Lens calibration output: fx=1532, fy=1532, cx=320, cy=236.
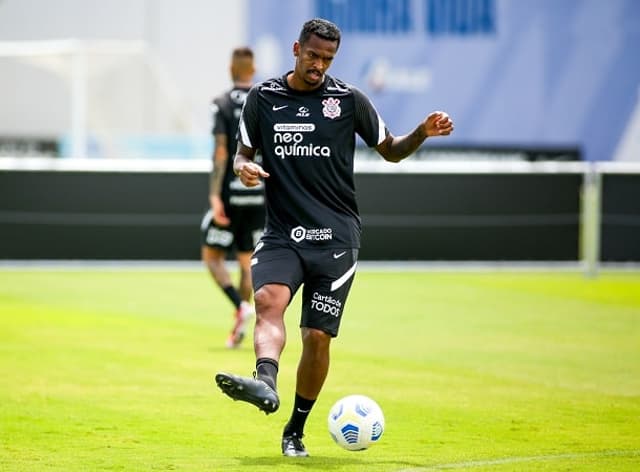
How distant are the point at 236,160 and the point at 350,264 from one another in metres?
0.84

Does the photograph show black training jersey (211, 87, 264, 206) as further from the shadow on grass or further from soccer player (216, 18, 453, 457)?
the shadow on grass

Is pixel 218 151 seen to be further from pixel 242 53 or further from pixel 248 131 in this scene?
pixel 248 131

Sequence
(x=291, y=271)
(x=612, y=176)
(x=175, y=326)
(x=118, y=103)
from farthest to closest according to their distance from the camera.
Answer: (x=118, y=103)
(x=612, y=176)
(x=175, y=326)
(x=291, y=271)

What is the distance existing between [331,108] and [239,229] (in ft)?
19.3

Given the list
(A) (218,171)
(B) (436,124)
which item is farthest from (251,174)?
(A) (218,171)

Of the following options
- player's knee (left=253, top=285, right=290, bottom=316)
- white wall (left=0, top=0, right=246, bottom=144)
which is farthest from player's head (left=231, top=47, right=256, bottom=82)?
white wall (left=0, top=0, right=246, bottom=144)

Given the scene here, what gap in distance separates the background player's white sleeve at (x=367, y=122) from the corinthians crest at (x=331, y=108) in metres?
0.11

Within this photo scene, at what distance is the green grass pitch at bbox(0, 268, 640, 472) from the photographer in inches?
328

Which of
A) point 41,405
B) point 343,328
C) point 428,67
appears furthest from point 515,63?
point 41,405

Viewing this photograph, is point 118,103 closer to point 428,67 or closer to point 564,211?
point 428,67

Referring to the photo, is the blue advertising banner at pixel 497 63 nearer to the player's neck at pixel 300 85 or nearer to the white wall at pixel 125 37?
the white wall at pixel 125 37

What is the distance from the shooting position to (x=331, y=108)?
27.0ft

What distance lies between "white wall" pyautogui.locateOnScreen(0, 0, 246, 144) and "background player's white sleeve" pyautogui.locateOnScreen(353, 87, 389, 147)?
23591 millimetres

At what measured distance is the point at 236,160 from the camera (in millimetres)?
8312
